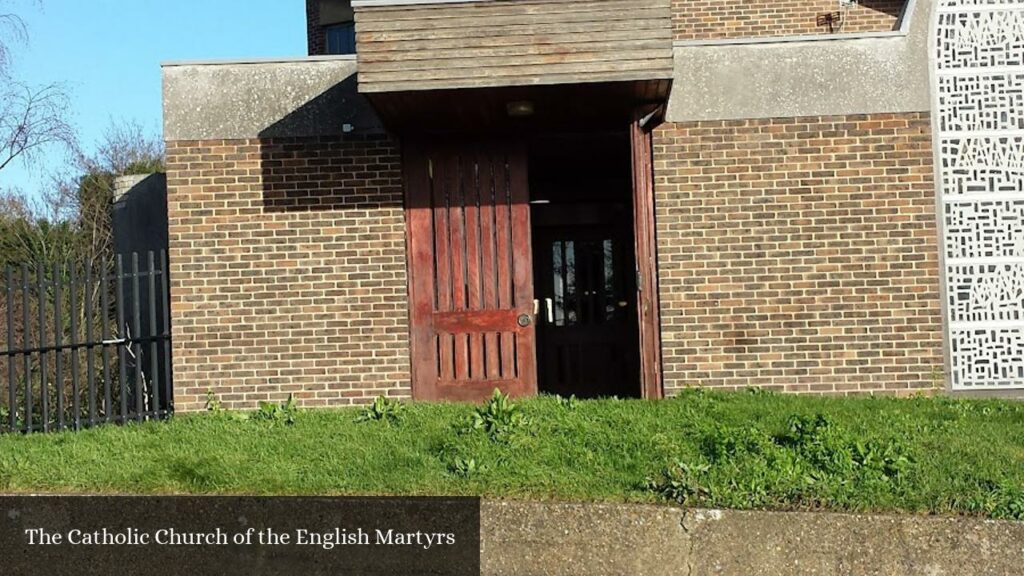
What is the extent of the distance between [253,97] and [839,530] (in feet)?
20.7

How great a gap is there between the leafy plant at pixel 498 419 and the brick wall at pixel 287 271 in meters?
1.97

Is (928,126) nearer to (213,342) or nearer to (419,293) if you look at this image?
(419,293)

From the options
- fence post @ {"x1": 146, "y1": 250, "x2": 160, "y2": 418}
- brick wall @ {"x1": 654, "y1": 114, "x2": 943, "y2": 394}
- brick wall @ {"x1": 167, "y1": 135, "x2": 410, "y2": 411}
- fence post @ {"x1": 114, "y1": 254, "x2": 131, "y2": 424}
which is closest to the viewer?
fence post @ {"x1": 114, "y1": 254, "x2": 131, "y2": 424}

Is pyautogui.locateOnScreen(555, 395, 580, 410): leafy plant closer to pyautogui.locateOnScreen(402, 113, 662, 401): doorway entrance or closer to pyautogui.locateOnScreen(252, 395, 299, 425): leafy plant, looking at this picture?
pyautogui.locateOnScreen(402, 113, 662, 401): doorway entrance

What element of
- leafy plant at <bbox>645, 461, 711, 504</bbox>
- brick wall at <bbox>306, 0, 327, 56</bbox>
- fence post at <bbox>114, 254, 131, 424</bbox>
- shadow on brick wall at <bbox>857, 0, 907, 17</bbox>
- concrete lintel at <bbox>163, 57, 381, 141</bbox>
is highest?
brick wall at <bbox>306, 0, 327, 56</bbox>

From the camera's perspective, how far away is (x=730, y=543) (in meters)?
6.03

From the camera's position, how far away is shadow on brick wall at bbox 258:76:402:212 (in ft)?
31.4

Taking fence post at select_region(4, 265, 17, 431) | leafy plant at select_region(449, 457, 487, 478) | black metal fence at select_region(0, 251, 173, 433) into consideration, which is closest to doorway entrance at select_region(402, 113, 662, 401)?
black metal fence at select_region(0, 251, 173, 433)

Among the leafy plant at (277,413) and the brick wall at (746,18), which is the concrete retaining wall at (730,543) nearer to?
the leafy plant at (277,413)

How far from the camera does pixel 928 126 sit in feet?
30.9

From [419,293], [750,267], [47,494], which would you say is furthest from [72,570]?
[750,267]

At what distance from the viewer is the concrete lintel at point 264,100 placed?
9.59 m

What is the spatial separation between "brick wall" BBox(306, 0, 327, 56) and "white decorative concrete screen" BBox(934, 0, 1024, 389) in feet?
40.8

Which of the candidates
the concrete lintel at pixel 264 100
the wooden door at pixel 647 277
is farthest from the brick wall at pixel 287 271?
the wooden door at pixel 647 277
